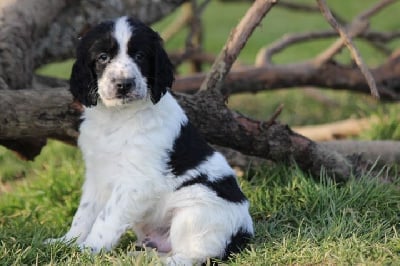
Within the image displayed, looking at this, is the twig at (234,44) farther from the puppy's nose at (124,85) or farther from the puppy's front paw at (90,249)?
the puppy's front paw at (90,249)

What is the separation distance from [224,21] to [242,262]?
17.0m

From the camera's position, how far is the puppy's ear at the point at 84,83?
15.3 ft

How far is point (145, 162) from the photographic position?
4645 millimetres

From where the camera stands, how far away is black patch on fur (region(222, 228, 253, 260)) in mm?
4684

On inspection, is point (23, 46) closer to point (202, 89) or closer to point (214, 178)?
point (202, 89)

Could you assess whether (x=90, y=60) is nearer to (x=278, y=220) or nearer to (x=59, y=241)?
(x=59, y=241)

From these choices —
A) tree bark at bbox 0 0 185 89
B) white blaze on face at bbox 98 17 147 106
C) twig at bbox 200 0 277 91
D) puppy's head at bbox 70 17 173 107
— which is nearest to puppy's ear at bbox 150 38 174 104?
puppy's head at bbox 70 17 173 107

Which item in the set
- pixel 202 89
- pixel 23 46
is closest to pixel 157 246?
pixel 202 89

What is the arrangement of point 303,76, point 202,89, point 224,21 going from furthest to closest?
1. point 224,21
2. point 303,76
3. point 202,89

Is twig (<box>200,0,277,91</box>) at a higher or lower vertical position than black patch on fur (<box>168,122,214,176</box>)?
higher

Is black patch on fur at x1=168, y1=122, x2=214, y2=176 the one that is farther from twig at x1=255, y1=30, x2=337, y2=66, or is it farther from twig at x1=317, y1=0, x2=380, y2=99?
twig at x1=255, y1=30, x2=337, y2=66

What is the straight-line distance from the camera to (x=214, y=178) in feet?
15.8

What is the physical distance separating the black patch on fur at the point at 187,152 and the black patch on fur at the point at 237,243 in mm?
472

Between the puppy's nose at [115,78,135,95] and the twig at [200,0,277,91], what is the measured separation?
4.73 ft
